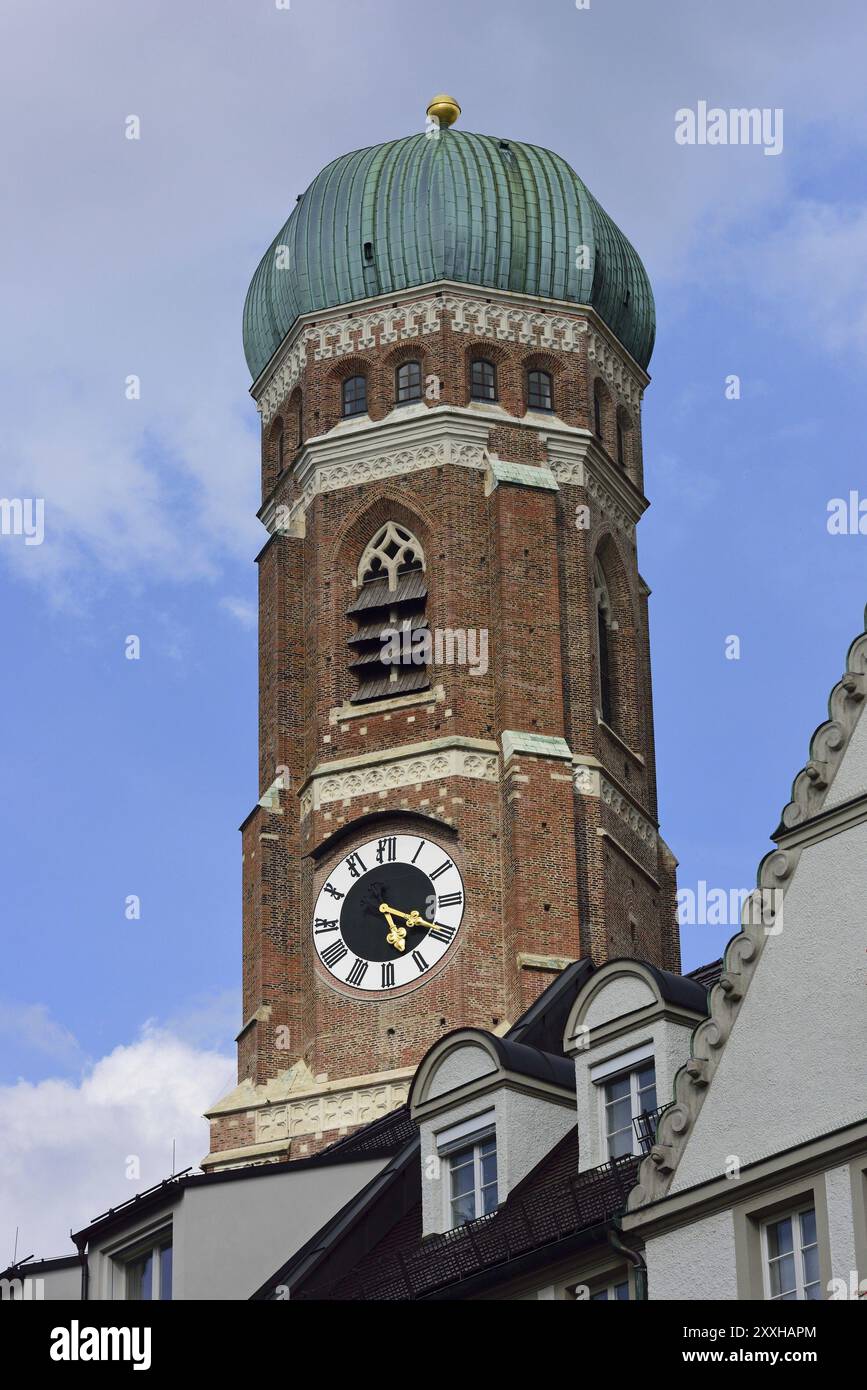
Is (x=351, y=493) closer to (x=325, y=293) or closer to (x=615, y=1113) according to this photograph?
(x=325, y=293)

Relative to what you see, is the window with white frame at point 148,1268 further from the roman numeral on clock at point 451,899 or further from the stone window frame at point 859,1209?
the roman numeral on clock at point 451,899

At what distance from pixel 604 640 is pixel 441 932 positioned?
8116 millimetres

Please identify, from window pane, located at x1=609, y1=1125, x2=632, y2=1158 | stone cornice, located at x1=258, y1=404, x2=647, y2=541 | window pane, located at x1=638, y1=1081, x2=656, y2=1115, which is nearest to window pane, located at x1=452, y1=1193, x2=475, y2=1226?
window pane, located at x1=609, y1=1125, x2=632, y2=1158

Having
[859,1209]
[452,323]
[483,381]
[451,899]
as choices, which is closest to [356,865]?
[451,899]

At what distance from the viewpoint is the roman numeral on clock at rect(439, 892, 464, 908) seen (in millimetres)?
57312

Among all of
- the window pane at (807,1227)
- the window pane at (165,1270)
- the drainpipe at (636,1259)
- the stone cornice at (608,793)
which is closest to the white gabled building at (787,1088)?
the window pane at (807,1227)

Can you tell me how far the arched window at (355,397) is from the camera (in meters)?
63.2

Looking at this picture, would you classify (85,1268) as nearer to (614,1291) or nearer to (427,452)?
(614,1291)

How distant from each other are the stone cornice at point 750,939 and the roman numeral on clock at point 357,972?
35.2 m

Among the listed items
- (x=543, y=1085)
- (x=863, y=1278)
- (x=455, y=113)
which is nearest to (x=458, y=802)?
(x=455, y=113)

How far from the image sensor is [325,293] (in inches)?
2532

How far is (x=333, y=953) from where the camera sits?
57.9 m

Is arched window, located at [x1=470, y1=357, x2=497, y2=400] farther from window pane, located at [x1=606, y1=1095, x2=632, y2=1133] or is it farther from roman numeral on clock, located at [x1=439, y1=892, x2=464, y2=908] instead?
window pane, located at [x1=606, y1=1095, x2=632, y2=1133]

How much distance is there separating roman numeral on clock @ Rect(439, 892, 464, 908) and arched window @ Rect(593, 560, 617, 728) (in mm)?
5343
